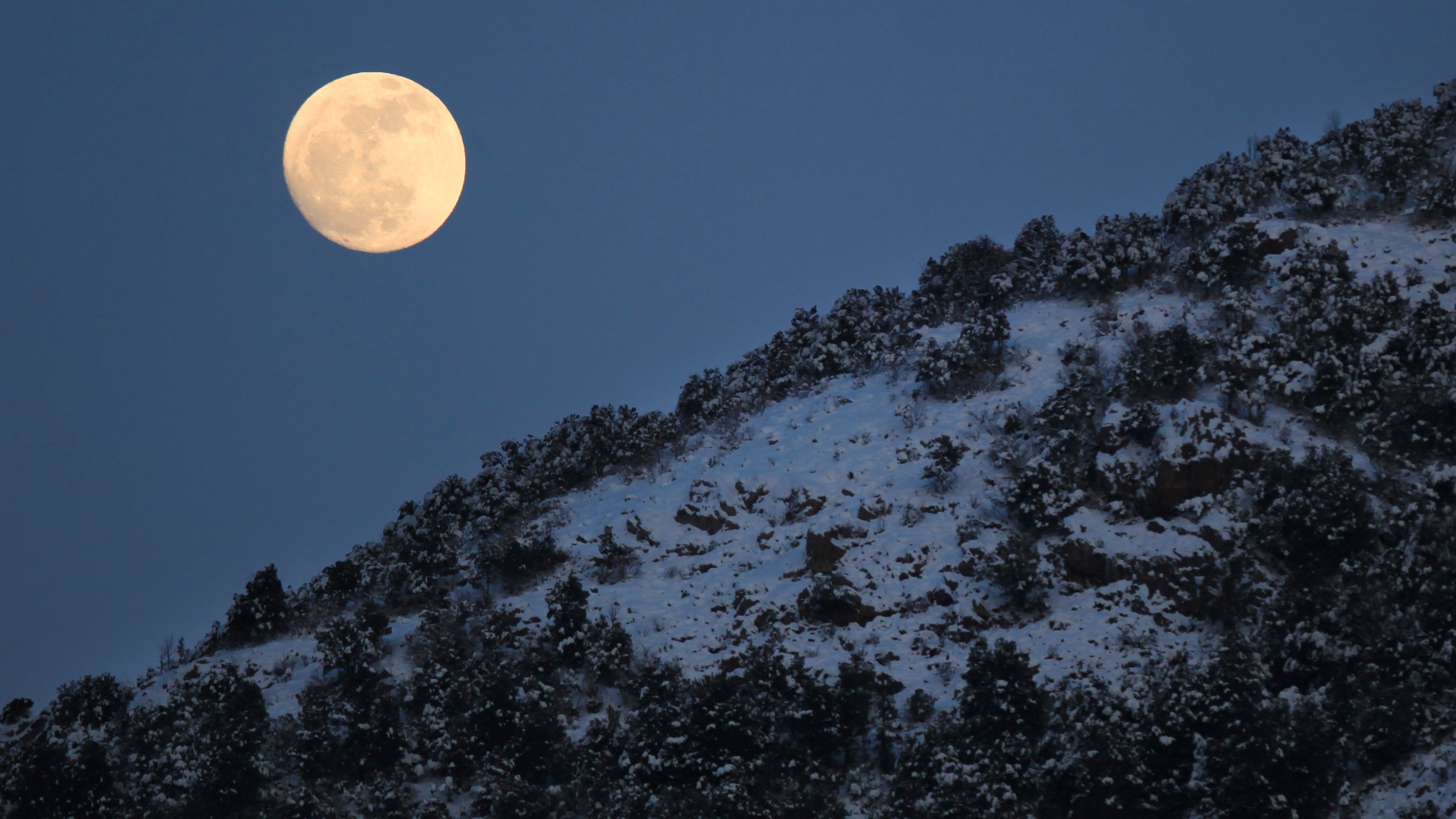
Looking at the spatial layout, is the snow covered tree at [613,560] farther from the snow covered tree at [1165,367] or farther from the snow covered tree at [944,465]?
the snow covered tree at [1165,367]

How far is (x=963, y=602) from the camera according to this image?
2375 cm

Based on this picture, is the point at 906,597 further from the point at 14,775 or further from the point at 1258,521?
the point at 14,775

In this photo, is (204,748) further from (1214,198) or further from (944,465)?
(1214,198)

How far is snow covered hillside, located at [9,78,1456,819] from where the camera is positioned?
18.2 meters

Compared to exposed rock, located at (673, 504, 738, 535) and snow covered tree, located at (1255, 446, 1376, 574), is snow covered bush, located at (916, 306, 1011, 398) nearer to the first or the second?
exposed rock, located at (673, 504, 738, 535)

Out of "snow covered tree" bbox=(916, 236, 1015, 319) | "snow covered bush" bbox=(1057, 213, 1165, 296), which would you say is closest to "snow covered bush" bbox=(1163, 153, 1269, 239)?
"snow covered bush" bbox=(1057, 213, 1165, 296)

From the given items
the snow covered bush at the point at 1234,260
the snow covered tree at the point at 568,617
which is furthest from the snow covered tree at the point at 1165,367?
the snow covered tree at the point at 568,617

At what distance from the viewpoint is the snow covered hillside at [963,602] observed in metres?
18.2

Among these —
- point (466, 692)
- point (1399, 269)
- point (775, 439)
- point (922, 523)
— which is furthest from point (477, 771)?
point (1399, 269)

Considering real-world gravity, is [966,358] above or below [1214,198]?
below

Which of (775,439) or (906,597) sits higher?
(775,439)

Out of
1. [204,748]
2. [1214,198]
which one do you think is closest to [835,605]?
[204,748]

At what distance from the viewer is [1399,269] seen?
2894 cm

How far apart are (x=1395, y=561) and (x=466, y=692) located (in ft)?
67.0
